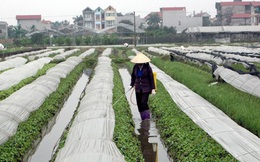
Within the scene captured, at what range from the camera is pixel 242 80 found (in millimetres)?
10141

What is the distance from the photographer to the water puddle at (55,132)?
6195 millimetres

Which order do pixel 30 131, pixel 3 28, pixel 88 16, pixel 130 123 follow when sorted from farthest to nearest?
pixel 88 16
pixel 3 28
pixel 130 123
pixel 30 131

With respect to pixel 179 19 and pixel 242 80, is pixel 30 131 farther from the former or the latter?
pixel 179 19

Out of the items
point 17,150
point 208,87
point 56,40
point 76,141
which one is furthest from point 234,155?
point 56,40

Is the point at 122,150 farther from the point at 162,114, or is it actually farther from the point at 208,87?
the point at 208,87

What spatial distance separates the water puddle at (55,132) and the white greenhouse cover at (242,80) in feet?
15.7

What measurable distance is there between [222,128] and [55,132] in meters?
3.70

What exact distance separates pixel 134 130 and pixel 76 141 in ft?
7.04

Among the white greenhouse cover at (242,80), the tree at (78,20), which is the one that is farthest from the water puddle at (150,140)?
the tree at (78,20)

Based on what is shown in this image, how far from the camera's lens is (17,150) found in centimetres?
595

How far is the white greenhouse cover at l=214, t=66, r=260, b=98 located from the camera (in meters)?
9.22

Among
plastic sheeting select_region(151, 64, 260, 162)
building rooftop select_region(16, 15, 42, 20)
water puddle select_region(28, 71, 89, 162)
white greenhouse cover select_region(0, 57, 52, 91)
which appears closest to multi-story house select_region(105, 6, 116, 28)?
building rooftop select_region(16, 15, 42, 20)

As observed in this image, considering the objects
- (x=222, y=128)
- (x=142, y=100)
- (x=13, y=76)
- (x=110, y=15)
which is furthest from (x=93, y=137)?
(x=110, y=15)

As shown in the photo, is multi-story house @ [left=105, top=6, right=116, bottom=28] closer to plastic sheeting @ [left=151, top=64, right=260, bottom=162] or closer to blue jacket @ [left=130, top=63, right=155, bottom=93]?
plastic sheeting @ [left=151, top=64, right=260, bottom=162]
